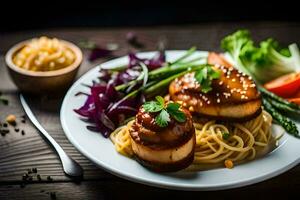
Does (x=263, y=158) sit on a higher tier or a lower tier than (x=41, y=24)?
higher

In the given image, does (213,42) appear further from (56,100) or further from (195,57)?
(56,100)

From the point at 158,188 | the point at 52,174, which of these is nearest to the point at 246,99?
the point at 158,188

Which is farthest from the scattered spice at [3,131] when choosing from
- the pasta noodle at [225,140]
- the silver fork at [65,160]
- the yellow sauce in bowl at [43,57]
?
the pasta noodle at [225,140]

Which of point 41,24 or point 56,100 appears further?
point 41,24

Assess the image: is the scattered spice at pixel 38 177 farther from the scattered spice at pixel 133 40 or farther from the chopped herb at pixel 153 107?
the scattered spice at pixel 133 40

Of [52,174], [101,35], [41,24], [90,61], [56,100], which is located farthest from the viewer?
[41,24]

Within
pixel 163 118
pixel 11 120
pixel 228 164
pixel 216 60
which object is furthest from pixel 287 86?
pixel 11 120
